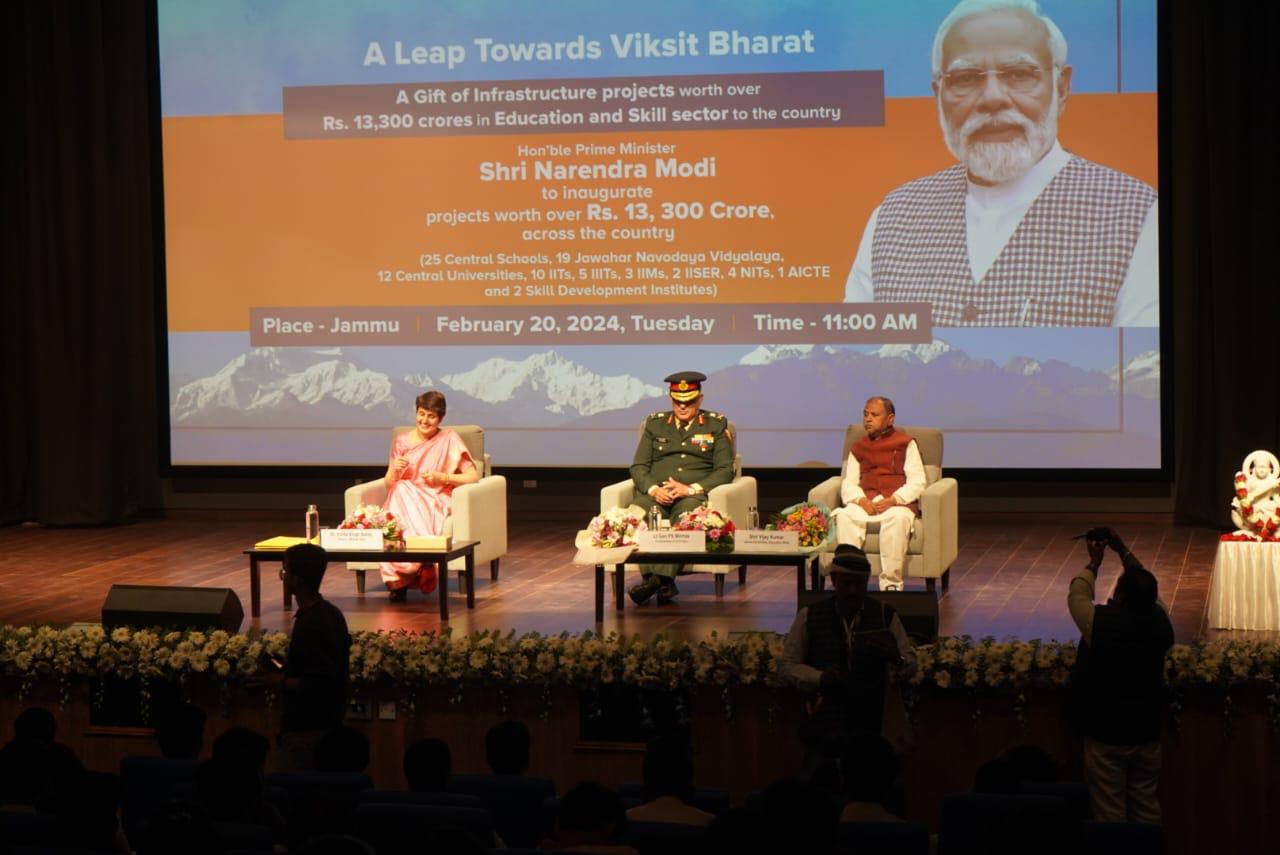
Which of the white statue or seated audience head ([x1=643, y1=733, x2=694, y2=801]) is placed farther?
the white statue

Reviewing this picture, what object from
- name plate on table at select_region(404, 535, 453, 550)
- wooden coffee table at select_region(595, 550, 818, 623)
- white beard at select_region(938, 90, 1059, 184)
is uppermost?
white beard at select_region(938, 90, 1059, 184)

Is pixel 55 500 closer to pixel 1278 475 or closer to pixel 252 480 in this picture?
pixel 252 480

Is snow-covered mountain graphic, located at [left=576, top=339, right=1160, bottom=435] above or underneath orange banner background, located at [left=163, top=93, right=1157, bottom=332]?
underneath

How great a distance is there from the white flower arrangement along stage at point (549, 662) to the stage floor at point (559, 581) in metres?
1.72

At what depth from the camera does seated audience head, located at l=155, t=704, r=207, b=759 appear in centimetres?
423

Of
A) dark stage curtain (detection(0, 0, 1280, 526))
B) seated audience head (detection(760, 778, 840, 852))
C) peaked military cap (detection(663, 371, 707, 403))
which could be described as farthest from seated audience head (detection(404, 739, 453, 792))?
dark stage curtain (detection(0, 0, 1280, 526))

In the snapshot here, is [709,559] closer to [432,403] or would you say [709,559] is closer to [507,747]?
[432,403]

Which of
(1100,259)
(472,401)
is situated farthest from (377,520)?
(1100,259)

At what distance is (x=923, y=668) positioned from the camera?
5.08 m

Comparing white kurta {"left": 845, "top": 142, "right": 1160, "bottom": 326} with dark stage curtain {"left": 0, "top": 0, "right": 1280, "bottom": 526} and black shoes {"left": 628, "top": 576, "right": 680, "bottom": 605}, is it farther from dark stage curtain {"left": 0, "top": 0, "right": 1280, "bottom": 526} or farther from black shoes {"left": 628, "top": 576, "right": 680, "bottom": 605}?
dark stage curtain {"left": 0, "top": 0, "right": 1280, "bottom": 526}

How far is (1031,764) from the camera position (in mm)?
4082

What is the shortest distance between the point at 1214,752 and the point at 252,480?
25.6ft

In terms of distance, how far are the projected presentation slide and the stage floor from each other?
26.5 inches

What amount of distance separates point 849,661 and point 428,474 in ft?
13.5
